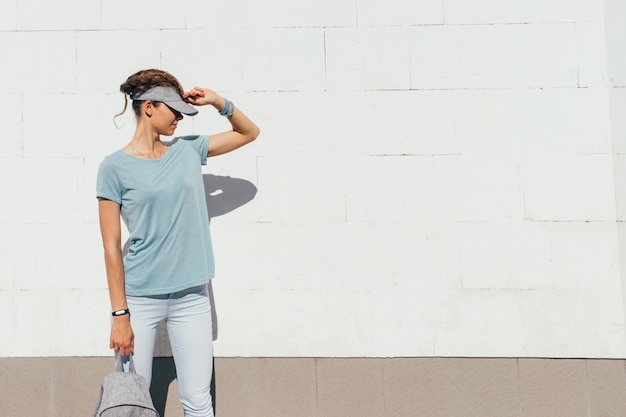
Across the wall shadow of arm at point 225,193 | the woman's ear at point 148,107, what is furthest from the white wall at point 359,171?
the woman's ear at point 148,107

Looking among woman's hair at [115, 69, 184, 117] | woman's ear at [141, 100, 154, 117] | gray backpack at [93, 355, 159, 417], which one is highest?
woman's hair at [115, 69, 184, 117]

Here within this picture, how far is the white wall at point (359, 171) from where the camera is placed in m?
3.73

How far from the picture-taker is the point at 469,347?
373cm

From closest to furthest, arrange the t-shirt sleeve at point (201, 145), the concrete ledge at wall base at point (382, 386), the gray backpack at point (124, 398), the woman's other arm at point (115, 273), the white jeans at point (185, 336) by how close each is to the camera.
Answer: the gray backpack at point (124, 398) → the woman's other arm at point (115, 273) → the white jeans at point (185, 336) → the t-shirt sleeve at point (201, 145) → the concrete ledge at wall base at point (382, 386)

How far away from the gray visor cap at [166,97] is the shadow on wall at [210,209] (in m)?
0.77

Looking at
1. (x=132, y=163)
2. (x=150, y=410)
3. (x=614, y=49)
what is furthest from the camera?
(x=614, y=49)

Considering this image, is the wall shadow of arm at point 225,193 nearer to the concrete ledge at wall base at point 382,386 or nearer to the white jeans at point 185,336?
the white jeans at point 185,336

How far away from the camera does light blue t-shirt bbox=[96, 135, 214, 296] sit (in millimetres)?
2990

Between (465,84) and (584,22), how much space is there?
2.84ft

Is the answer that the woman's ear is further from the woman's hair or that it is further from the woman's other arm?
the woman's other arm

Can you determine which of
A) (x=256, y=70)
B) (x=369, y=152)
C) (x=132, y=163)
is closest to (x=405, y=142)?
(x=369, y=152)

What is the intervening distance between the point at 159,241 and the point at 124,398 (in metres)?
0.78

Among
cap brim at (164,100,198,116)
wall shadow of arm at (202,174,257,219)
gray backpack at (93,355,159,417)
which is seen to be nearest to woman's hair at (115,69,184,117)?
cap brim at (164,100,198,116)

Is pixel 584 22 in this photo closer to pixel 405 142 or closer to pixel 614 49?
pixel 614 49
